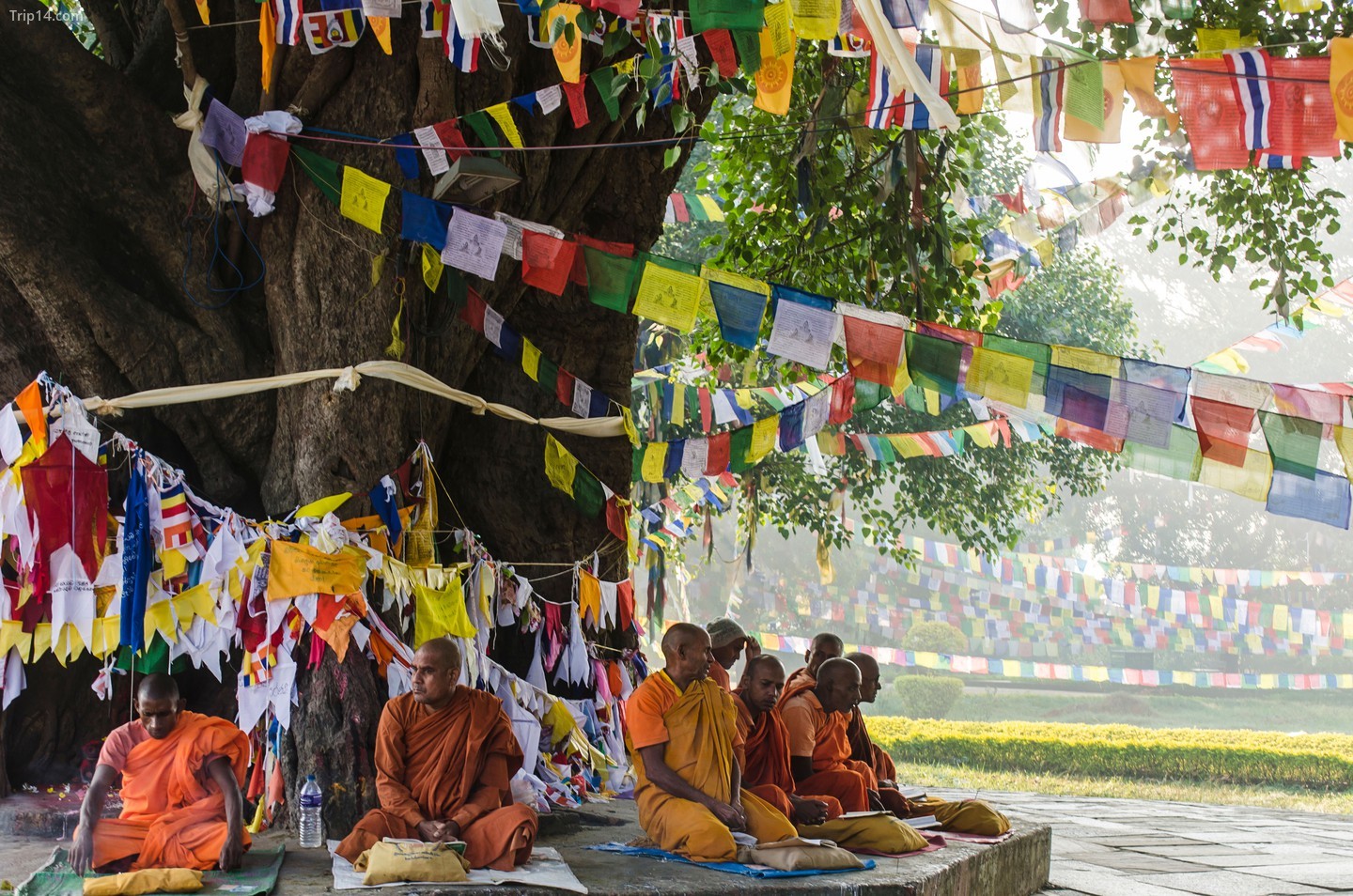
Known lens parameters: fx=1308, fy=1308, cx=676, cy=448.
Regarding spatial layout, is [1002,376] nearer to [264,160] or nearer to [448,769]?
[448,769]

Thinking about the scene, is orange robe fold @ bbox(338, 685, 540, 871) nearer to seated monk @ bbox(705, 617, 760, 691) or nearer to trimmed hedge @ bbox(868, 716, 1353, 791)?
seated monk @ bbox(705, 617, 760, 691)

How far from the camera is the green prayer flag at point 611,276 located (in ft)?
24.2

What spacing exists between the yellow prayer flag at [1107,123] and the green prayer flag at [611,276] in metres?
2.45

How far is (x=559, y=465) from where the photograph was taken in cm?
843

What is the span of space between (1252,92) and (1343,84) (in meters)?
0.40

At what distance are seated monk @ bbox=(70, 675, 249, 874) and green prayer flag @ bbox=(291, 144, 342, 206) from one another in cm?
273

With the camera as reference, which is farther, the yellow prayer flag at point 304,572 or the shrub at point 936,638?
the shrub at point 936,638

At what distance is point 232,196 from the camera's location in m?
6.98

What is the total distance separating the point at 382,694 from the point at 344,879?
1.65m

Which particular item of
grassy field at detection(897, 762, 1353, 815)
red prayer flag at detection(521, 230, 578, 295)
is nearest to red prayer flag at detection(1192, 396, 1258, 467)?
red prayer flag at detection(521, 230, 578, 295)

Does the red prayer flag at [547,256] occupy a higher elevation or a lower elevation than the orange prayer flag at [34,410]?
higher

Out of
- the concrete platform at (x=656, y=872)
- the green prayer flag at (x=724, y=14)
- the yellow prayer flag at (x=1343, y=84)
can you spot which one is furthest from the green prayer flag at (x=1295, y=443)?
the green prayer flag at (x=724, y=14)

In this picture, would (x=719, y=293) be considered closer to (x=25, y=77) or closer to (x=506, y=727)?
(x=506, y=727)

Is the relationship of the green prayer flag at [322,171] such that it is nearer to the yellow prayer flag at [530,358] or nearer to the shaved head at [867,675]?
the yellow prayer flag at [530,358]
